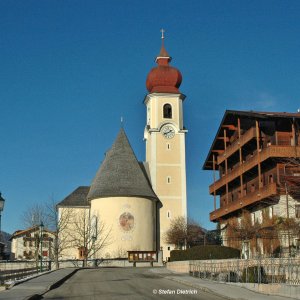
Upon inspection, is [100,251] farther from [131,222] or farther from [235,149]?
[235,149]

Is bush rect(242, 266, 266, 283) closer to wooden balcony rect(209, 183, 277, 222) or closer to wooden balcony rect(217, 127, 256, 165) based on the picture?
wooden balcony rect(209, 183, 277, 222)

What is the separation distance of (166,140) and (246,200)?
28.9 m

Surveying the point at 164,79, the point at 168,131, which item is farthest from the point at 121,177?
the point at 164,79

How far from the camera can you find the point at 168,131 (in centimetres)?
7675

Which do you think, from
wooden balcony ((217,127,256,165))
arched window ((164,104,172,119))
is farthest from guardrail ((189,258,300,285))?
arched window ((164,104,172,119))

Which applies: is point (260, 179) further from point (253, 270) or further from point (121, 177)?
point (121, 177)

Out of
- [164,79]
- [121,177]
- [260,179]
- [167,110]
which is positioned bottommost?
[260,179]

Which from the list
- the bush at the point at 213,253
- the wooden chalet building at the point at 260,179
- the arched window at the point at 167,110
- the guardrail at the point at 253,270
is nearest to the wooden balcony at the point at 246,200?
the wooden chalet building at the point at 260,179

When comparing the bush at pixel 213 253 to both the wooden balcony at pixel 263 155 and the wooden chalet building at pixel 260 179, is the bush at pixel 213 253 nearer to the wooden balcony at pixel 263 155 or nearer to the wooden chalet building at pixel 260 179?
the wooden chalet building at pixel 260 179

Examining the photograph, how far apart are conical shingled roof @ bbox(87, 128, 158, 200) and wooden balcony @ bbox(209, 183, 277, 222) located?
11.3m

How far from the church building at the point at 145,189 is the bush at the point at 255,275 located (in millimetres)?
39244

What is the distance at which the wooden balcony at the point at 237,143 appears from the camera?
4817 centimetres

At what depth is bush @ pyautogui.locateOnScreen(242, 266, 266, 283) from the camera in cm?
2297

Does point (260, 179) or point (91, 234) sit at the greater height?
point (260, 179)
